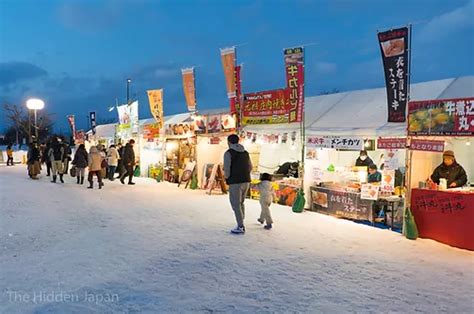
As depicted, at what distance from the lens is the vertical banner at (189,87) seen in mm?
13094

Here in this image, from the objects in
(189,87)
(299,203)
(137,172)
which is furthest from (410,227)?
(137,172)

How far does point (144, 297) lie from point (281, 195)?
21.6 ft

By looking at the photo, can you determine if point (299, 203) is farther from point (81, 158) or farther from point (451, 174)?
point (81, 158)

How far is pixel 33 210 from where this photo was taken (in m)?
8.76

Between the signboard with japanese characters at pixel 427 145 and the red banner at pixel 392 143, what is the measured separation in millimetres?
216

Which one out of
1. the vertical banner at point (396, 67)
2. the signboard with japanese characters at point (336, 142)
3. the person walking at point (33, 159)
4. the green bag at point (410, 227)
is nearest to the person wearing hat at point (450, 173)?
the green bag at point (410, 227)

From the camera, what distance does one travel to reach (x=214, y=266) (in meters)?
5.00

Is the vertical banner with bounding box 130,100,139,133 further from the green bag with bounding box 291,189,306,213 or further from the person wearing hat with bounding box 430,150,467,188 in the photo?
the person wearing hat with bounding box 430,150,467,188

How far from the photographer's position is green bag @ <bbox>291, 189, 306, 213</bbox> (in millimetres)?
9062

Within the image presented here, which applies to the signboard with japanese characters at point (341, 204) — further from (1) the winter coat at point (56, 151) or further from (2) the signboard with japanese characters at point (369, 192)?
(1) the winter coat at point (56, 151)

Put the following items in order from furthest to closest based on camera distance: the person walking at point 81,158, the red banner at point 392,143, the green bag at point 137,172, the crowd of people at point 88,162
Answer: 1. the green bag at point 137,172
2. the person walking at point 81,158
3. the crowd of people at point 88,162
4. the red banner at point 392,143

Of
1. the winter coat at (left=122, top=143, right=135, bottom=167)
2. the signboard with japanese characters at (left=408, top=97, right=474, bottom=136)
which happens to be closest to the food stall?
the signboard with japanese characters at (left=408, top=97, right=474, bottom=136)

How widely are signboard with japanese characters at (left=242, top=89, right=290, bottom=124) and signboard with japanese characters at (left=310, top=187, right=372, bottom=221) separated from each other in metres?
2.04

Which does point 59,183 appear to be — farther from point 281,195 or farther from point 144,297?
point 144,297
